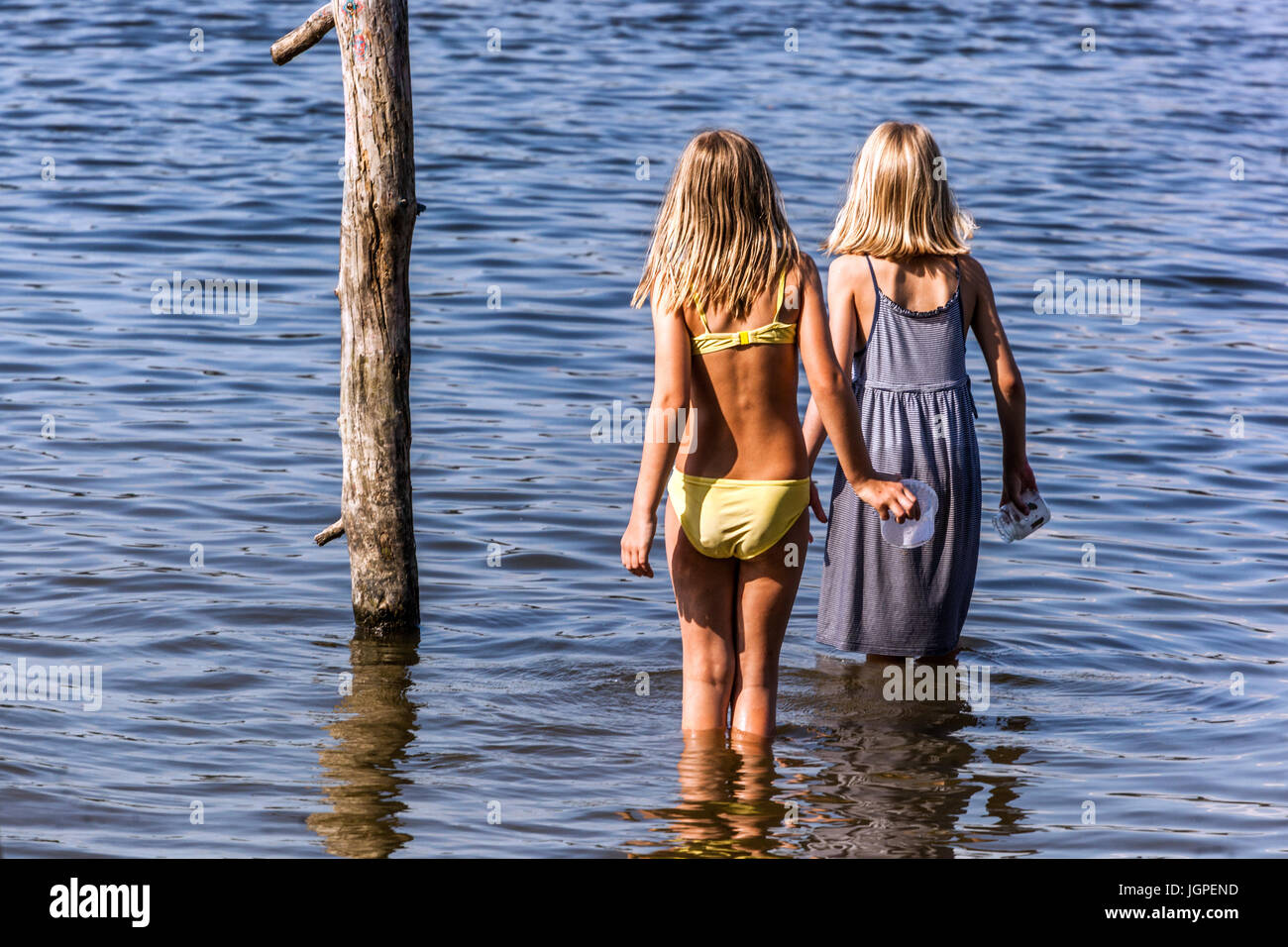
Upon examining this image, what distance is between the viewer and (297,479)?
25.5 ft

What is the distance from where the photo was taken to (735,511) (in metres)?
4.46

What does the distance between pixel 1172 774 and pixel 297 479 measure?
14.8 ft

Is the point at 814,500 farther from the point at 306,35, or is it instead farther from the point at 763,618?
the point at 306,35

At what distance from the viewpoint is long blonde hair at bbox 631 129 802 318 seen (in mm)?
4309

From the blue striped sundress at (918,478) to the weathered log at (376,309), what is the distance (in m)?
1.73

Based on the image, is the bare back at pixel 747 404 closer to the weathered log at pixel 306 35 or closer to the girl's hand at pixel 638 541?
the girl's hand at pixel 638 541

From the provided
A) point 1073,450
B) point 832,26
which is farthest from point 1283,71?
point 1073,450

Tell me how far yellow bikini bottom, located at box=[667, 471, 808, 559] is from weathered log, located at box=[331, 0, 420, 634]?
5.28ft

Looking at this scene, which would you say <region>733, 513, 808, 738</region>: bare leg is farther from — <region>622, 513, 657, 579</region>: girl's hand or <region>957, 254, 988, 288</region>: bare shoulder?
<region>957, 254, 988, 288</region>: bare shoulder

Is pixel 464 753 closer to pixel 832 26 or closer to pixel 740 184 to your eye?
pixel 740 184

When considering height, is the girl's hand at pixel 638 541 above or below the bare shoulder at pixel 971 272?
below

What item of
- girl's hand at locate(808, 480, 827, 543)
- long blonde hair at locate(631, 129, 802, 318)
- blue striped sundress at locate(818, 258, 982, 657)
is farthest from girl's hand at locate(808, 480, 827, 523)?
long blonde hair at locate(631, 129, 802, 318)

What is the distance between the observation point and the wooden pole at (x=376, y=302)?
17.9ft

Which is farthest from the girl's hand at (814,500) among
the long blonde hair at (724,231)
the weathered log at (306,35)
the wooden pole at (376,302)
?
the weathered log at (306,35)
